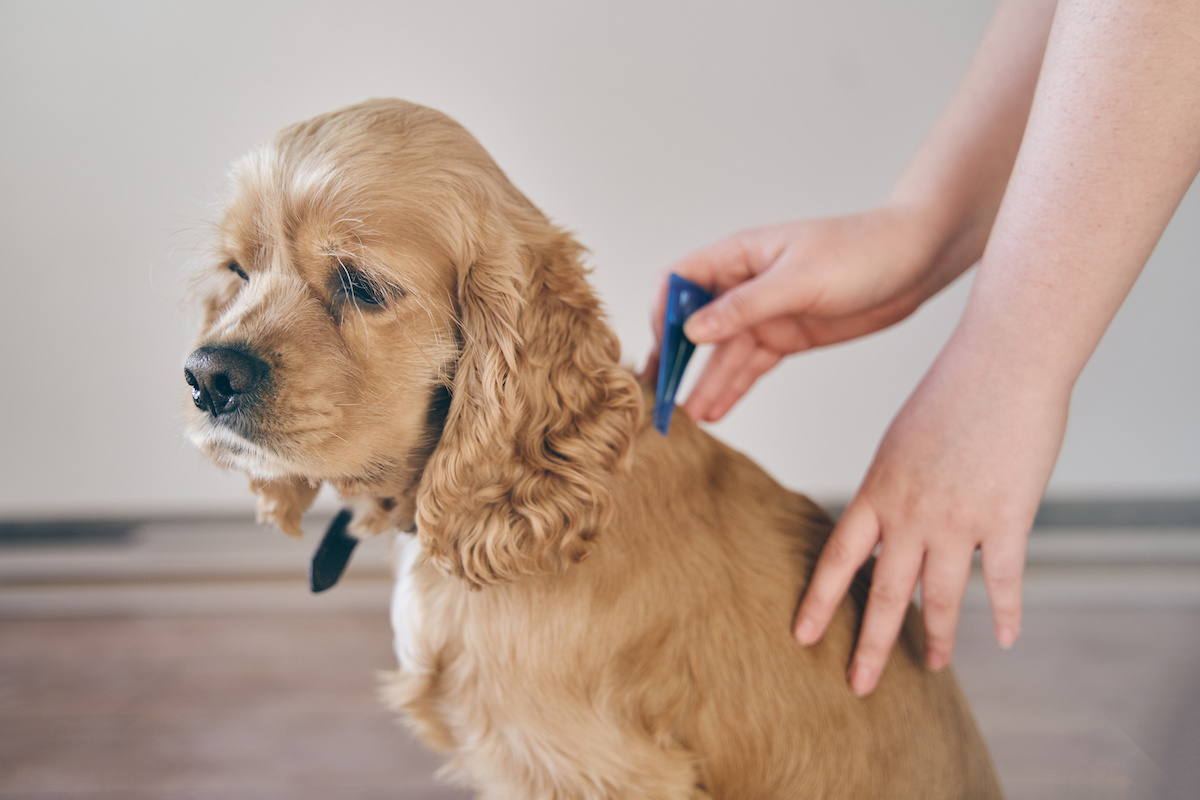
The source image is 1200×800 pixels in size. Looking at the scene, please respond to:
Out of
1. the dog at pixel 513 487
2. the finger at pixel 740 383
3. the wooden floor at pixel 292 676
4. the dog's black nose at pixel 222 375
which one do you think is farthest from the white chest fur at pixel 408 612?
the wooden floor at pixel 292 676

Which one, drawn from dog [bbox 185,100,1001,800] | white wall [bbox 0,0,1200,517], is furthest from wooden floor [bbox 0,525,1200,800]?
dog [bbox 185,100,1001,800]

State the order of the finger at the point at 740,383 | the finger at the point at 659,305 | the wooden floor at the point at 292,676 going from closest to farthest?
the finger at the point at 659,305
the finger at the point at 740,383
the wooden floor at the point at 292,676

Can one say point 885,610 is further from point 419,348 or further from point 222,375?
point 222,375

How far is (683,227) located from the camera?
220cm

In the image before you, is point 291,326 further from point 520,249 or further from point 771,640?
point 771,640

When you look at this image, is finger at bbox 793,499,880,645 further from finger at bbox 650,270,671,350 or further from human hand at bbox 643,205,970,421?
finger at bbox 650,270,671,350

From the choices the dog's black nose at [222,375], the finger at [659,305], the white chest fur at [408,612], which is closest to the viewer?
the dog's black nose at [222,375]

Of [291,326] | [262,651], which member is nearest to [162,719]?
[262,651]

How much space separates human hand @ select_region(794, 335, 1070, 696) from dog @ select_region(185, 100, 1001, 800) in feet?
0.23

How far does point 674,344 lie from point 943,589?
518 mm

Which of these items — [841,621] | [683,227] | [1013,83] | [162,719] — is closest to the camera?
[841,621]

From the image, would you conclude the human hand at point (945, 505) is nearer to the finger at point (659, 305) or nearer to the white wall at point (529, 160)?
the finger at point (659, 305)

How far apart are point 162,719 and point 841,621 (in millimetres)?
1712

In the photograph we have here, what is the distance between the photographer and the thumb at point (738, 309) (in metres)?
1.10
